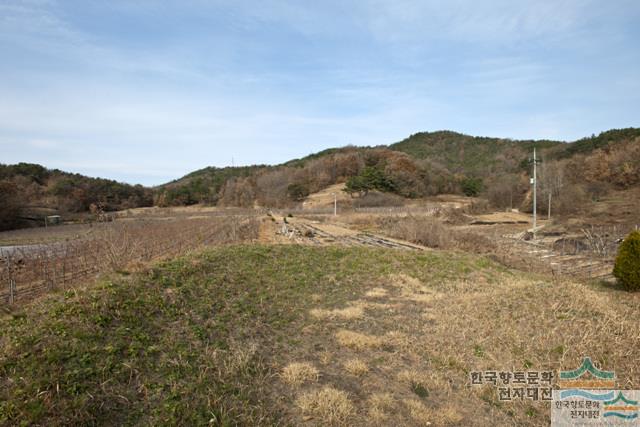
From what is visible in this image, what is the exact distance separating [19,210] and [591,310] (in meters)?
40.0

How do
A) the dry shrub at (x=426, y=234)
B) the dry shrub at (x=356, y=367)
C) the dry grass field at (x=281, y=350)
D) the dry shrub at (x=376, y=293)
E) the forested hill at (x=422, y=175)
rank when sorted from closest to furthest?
the dry grass field at (x=281, y=350)
the dry shrub at (x=356, y=367)
the dry shrub at (x=376, y=293)
the dry shrub at (x=426, y=234)
the forested hill at (x=422, y=175)

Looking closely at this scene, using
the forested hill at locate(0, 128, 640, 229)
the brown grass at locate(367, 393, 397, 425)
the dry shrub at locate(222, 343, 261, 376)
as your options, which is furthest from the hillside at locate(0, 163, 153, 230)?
the brown grass at locate(367, 393, 397, 425)

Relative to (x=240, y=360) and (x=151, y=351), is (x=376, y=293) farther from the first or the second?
(x=151, y=351)

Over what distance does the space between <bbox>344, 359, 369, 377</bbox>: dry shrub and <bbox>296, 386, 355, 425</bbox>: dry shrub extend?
0.52 m

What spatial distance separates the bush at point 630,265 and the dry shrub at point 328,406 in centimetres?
865

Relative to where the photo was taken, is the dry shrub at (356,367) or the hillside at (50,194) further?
the hillside at (50,194)

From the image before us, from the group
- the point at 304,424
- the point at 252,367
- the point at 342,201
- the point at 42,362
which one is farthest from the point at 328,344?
the point at 342,201

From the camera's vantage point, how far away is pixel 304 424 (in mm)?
3033

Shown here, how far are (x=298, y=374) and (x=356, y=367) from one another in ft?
2.28

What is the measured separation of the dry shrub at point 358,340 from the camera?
4707 mm

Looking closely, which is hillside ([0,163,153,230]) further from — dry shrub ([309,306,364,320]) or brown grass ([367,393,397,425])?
brown grass ([367,393,397,425])

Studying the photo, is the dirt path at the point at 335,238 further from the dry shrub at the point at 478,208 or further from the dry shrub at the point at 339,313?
the dry shrub at the point at 478,208

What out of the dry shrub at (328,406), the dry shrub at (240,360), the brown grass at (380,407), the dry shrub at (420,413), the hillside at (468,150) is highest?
the hillside at (468,150)

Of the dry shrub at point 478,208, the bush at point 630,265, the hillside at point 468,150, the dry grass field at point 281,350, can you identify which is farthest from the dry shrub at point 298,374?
the hillside at point 468,150
